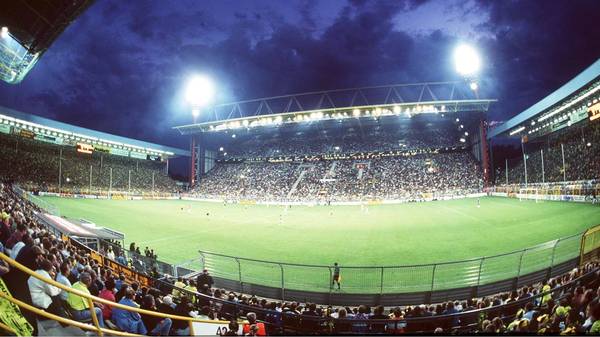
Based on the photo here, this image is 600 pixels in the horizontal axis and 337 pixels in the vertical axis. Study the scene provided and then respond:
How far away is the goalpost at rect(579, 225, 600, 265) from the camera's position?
33.4ft

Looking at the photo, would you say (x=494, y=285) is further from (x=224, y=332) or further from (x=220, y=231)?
(x=220, y=231)

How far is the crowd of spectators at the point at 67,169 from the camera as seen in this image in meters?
39.9

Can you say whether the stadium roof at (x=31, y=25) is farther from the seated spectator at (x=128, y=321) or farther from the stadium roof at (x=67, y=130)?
the stadium roof at (x=67, y=130)

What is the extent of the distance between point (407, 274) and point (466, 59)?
36.8 m

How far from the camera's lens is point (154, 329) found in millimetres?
5176

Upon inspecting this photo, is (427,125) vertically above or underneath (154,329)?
above

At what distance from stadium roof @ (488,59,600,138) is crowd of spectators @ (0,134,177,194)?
60.6 metres

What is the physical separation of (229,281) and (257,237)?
29.6 ft

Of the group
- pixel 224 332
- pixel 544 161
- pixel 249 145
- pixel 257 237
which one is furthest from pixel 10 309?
pixel 249 145

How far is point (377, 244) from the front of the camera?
56.0 ft

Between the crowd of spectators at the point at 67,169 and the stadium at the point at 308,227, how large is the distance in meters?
0.30

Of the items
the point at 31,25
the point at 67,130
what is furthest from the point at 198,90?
the point at 31,25

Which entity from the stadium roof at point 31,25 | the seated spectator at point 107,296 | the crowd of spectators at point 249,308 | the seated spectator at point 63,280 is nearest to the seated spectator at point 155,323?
the crowd of spectators at point 249,308

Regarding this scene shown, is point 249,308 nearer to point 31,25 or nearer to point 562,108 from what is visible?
point 31,25
